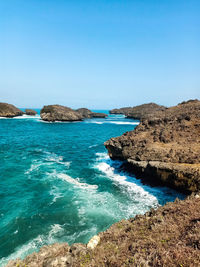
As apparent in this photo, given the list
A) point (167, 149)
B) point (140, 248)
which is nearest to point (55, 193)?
point (140, 248)

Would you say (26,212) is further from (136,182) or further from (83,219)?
(136,182)

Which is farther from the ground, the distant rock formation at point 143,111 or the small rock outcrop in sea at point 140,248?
the distant rock formation at point 143,111

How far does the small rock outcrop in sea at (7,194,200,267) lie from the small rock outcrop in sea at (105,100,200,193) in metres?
7.24

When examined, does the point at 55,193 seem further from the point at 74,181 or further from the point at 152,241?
the point at 152,241

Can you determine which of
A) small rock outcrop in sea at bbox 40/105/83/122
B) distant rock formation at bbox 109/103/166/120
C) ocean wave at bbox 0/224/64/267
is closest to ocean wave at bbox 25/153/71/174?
ocean wave at bbox 0/224/64/267

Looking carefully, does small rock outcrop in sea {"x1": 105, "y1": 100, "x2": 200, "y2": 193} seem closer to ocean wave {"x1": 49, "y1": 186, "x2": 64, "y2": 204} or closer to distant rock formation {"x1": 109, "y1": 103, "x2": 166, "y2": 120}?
ocean wave {"x1": 49, "y1": 186, "x2": 64, "y2": 204}

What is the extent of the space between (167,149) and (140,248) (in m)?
13.9

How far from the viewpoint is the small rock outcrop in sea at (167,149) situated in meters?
14.6

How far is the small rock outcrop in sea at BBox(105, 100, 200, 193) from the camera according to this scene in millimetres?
14562

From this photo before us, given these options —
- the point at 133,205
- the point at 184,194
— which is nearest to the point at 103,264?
the point at 133,205

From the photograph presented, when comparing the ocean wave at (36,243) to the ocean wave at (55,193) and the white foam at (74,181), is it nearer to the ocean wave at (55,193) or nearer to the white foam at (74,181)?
the ocean wave at (55,193)

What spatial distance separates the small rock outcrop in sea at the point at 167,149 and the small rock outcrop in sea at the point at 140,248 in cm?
724

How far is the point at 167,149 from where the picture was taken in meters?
17.8

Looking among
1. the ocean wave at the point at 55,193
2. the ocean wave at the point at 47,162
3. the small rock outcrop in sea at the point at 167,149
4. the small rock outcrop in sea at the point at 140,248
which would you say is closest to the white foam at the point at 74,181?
the ocean wave at the point at 55,193
